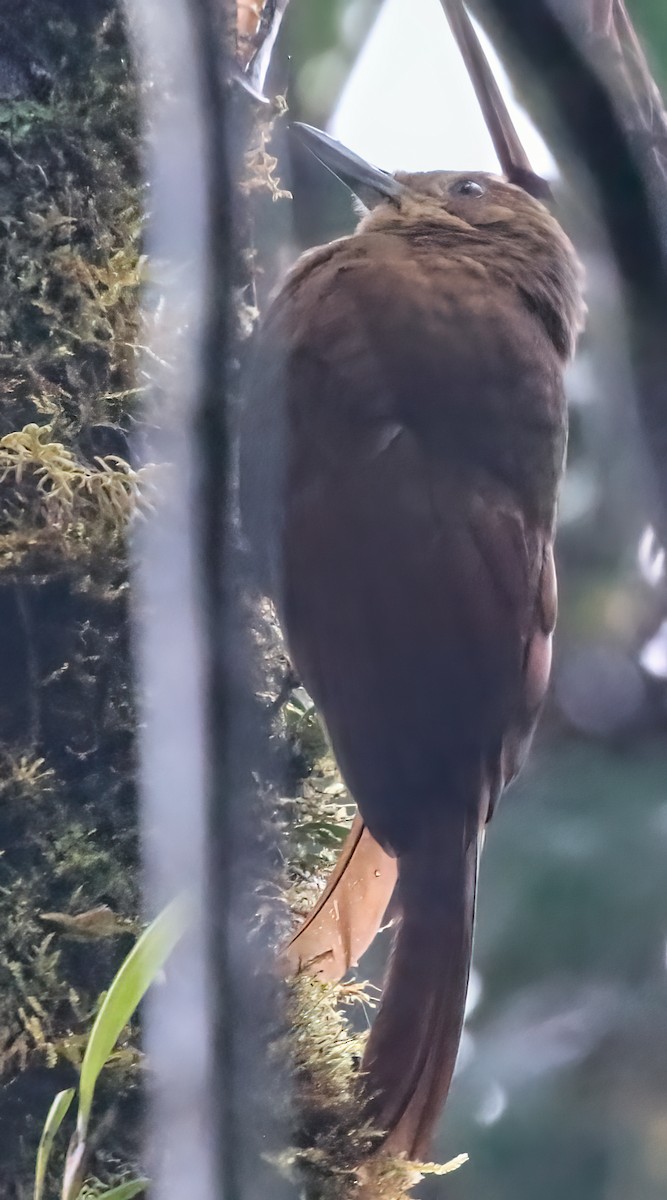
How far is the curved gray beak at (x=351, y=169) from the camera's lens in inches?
29.3

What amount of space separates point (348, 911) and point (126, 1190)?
0.75 ft

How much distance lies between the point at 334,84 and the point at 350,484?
12.3 inches

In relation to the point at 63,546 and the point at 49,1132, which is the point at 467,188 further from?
the point at 49,1132

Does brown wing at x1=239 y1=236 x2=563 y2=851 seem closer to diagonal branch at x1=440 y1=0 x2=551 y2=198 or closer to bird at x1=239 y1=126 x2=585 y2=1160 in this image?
bird at x1=239 y1=126 x2=585 y2=1160

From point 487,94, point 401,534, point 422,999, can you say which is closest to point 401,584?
point 401,534

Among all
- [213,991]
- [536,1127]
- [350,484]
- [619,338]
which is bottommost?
[536,1127]

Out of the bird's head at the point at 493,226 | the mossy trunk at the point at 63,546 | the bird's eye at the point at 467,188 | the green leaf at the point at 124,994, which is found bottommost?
the green leaf at the point at 124,994

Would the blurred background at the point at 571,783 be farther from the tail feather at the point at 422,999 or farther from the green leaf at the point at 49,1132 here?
the green leaf at the point at 49,1132

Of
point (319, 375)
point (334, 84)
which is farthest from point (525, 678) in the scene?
point (334, 84)

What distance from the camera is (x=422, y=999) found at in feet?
2.35

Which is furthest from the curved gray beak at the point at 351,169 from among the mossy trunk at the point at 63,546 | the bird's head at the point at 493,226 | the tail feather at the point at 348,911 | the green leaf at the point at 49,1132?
the green leaf at the point at 49,1132

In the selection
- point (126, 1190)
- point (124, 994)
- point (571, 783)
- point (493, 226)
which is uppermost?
point (493, 226)

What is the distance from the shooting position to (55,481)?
2.15 feet

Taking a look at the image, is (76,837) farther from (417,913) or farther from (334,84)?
(334,84)
